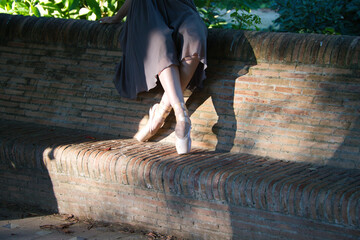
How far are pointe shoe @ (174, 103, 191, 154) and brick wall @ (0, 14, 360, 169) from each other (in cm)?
29

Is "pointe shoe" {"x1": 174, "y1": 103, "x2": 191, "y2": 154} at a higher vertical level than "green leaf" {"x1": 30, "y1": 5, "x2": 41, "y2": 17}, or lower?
lower

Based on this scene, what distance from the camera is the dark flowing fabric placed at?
3.58m

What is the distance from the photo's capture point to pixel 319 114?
3.38 m

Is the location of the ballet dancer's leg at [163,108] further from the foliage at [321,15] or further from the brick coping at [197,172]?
the foliage at [321,15]

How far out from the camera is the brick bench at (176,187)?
9.13ft

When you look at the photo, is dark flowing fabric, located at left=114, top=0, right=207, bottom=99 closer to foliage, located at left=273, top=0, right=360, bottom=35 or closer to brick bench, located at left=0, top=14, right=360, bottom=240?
brick bench, located at left=0, top=14, right=360, bottom=240

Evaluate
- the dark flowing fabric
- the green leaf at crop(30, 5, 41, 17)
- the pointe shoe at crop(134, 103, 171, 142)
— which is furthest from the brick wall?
the green leaf at crop(30, 5, 41, 17)

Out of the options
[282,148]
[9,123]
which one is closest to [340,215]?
[282,148]

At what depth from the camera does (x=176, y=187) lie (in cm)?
318

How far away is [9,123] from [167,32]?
1.81m

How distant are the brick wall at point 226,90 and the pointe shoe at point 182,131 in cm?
29

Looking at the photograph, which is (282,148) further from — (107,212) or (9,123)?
(9,123)

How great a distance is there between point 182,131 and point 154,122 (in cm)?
41

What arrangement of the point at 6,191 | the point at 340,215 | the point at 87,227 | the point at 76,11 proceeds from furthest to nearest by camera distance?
the point at 76,11
the point at 6,191
the point at 87,227
the point at 340,215
